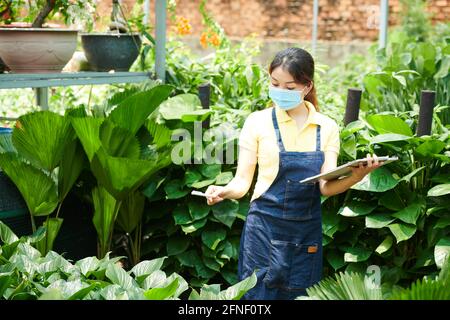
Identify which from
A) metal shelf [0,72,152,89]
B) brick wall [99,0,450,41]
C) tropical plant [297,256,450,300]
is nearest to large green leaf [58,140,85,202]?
metal shelf [0,72,152,89]

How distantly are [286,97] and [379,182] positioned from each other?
2.86 ft

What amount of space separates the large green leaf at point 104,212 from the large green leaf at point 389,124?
4.12 feet

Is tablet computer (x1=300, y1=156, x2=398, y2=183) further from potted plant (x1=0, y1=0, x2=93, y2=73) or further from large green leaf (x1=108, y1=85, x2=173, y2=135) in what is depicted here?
potted plant (x1=0, y1=0, x2=93, y2=73)

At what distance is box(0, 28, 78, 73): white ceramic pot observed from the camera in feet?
13.6

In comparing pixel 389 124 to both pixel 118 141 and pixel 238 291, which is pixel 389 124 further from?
pixel 238 291

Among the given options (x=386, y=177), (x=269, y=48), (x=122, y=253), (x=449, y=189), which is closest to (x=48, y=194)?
(x=122, y=253)

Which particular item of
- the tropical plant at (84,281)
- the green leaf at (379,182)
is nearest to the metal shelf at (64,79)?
the tropical plant at (84,281)

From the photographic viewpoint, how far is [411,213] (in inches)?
141

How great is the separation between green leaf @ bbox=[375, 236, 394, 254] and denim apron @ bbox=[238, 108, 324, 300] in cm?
61

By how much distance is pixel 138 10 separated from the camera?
5328 millimetres

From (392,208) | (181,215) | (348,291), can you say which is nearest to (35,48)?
(181,215)

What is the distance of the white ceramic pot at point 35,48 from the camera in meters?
4.13

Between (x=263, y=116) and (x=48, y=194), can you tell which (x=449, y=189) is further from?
(x=48, y=194)
